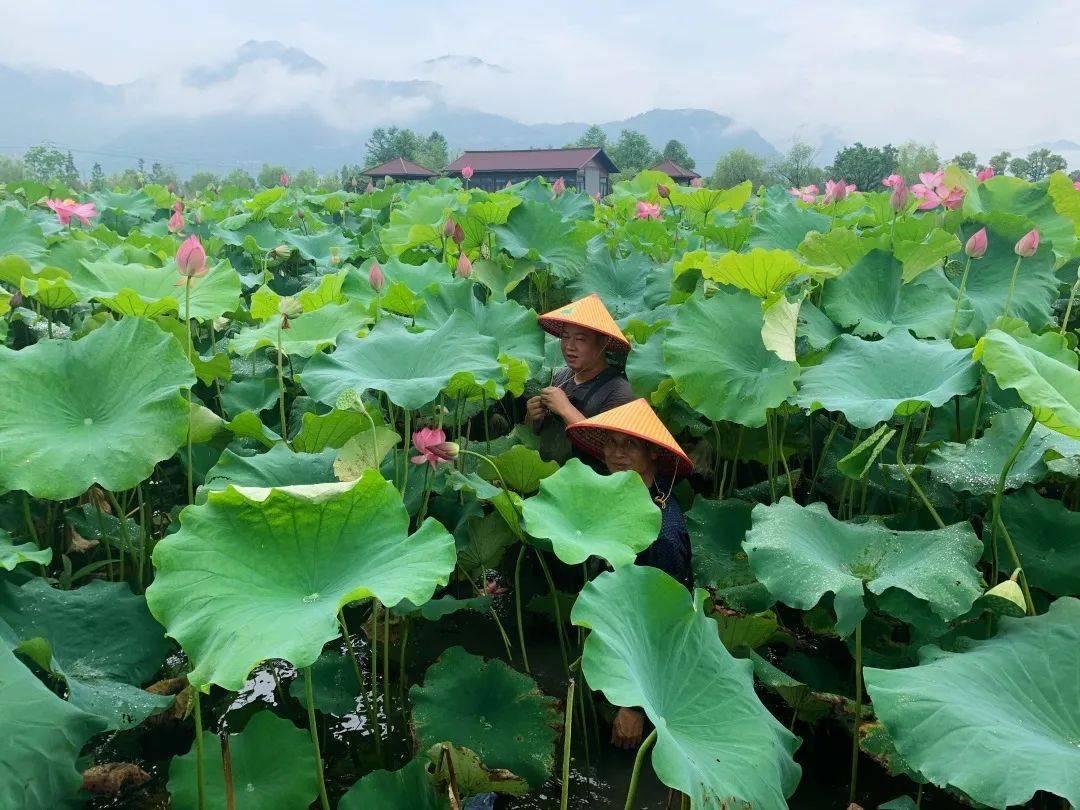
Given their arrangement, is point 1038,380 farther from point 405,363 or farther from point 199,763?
point 199,763

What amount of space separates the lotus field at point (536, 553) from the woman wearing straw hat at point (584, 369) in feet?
0.38

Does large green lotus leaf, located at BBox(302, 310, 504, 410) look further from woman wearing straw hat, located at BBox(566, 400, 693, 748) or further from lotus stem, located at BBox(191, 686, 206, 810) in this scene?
lotus stem, located at BBox(191, 686, 206, 810)

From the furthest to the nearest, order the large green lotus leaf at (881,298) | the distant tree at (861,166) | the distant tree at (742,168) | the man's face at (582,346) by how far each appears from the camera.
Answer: the distant tree at (742,168)
the distant tree at (861,166)
the man's face at (582,346)
the large green lotus leaf at (881,298)

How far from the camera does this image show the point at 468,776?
1.75 meters

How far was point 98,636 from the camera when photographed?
1.82 metres

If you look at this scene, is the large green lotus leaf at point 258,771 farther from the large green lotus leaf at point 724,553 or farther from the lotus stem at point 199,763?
the large green lotus leaf at point 724,553

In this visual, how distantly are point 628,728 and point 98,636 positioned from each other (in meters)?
1.29

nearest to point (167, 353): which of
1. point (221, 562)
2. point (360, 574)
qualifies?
point (221, 562)

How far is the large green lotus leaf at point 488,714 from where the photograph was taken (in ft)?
6.45

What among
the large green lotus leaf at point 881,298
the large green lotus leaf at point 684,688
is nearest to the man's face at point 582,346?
the large green lotus leaf at point 881,298

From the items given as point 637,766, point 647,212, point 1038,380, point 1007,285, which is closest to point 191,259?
point 637,766

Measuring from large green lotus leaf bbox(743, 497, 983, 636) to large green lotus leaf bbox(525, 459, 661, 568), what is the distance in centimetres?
24

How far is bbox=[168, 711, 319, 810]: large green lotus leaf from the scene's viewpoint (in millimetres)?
1638

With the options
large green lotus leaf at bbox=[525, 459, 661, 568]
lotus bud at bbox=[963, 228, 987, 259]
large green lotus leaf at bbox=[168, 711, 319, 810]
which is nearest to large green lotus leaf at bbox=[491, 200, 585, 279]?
lotus bud at bbox=[963, 228, 987, 259]
